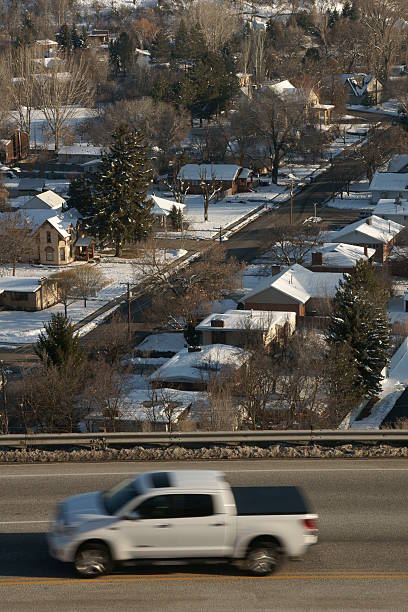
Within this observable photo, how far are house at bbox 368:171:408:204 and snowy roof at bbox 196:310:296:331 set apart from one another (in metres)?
26.5

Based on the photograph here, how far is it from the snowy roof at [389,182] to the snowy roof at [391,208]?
292 centimetres

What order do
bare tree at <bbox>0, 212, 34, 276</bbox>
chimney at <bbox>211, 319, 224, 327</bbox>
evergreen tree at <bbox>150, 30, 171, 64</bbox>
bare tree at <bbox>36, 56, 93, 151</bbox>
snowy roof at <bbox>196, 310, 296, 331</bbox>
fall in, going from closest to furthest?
snowy roof at <bbox>196, 310, 296, 331</bbox>, chimney at <bbox>211, 319, 224, 327</bbox>, bare tree at <bbox>0, 212, 34, 276</bbox>, bare tree at <bbox>36, 56, 93, 151</bbox>, evergreen tree at <bbox>150, 30, 171, 64</bbox>

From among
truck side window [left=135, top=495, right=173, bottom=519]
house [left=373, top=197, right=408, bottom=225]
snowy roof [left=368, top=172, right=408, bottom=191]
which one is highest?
truck side window [left=135, top=495, right=173, bottom=519]

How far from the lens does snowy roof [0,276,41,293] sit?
36.8m

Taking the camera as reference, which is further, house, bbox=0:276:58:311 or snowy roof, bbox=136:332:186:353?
house, bbox=0:276:58:311

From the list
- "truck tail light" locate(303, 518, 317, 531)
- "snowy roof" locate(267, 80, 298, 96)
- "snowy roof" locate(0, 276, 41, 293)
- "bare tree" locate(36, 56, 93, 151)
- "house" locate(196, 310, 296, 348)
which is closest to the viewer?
"truck tail light" locate(303, 518, 317, 531)

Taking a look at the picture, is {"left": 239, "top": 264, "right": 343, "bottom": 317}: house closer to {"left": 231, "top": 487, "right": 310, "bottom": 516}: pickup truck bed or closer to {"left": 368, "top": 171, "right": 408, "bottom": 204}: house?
{"left": 368, "top": 171, "right": 408, "bottom": 204}: house

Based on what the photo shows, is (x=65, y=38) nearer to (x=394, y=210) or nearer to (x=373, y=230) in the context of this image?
(x=394, y=210)

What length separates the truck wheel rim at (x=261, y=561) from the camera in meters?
8.84

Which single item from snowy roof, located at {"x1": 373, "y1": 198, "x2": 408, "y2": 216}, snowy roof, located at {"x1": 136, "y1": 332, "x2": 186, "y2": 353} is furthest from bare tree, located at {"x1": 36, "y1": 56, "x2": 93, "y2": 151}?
snowy roof, located at {"x1": 136, "y1": 332, "x2": 186, "y2": 353}

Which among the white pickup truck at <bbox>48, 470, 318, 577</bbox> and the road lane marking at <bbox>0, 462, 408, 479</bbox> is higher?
the white pickup truck at <bbox>48, 470, 318, 577</bbox>

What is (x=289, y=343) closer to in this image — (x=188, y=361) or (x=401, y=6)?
(x=188, y=361)

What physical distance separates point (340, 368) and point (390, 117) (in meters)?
62.8

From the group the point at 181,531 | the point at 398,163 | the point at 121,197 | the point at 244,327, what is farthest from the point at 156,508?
the point at 398,163
